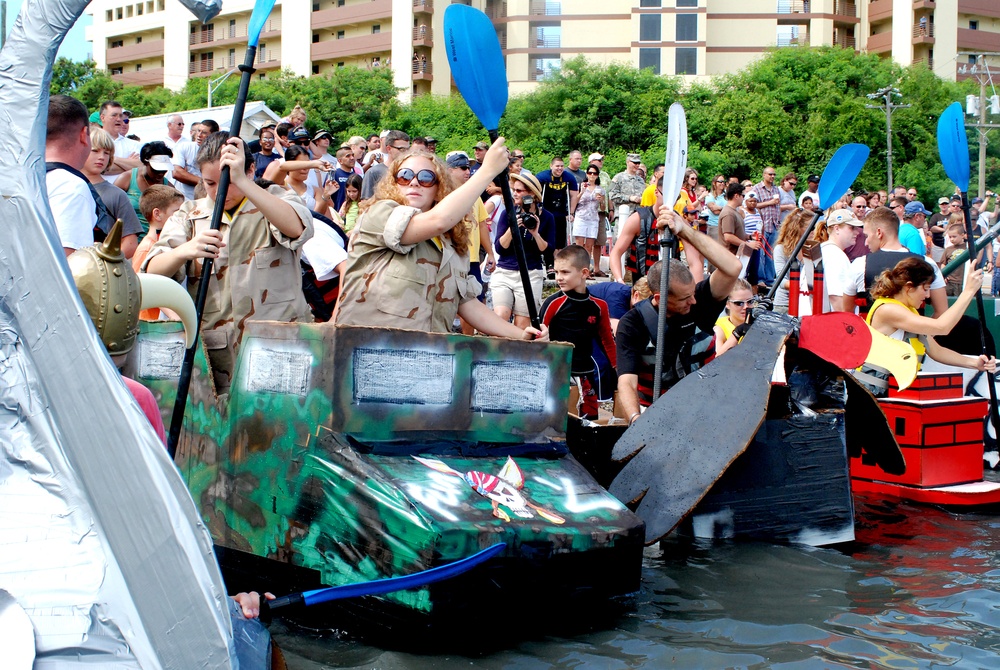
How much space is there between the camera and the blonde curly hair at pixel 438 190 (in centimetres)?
476

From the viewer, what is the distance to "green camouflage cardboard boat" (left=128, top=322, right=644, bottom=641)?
3832 mm

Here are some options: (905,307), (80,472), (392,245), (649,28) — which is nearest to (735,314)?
(905,307)

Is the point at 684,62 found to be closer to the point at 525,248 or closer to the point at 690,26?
the point at 690,26

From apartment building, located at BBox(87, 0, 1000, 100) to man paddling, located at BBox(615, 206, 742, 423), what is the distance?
57772 mm

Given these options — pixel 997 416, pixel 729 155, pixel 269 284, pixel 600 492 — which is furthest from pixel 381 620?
pixel 729 155

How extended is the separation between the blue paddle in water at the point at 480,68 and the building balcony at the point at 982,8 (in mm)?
69870

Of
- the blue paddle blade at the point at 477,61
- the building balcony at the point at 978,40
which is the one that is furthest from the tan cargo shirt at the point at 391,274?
the building balcony at the point at 978,40

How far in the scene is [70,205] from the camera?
12.5 ft

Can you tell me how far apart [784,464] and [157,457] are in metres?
4.16

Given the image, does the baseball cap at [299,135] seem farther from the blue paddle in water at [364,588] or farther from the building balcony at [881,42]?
the building balcony at [881,42]

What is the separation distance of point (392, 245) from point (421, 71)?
201ft

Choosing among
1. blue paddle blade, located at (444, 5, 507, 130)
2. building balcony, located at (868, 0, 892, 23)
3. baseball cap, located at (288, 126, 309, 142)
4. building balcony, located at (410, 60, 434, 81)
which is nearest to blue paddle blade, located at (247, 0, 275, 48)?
blue paddle blade, located at (444, 5, 507, 130)

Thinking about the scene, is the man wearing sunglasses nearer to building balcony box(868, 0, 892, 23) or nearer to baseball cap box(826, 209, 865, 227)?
baseball cap box(826, 209, 865, 227)

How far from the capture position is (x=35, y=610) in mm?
1904
